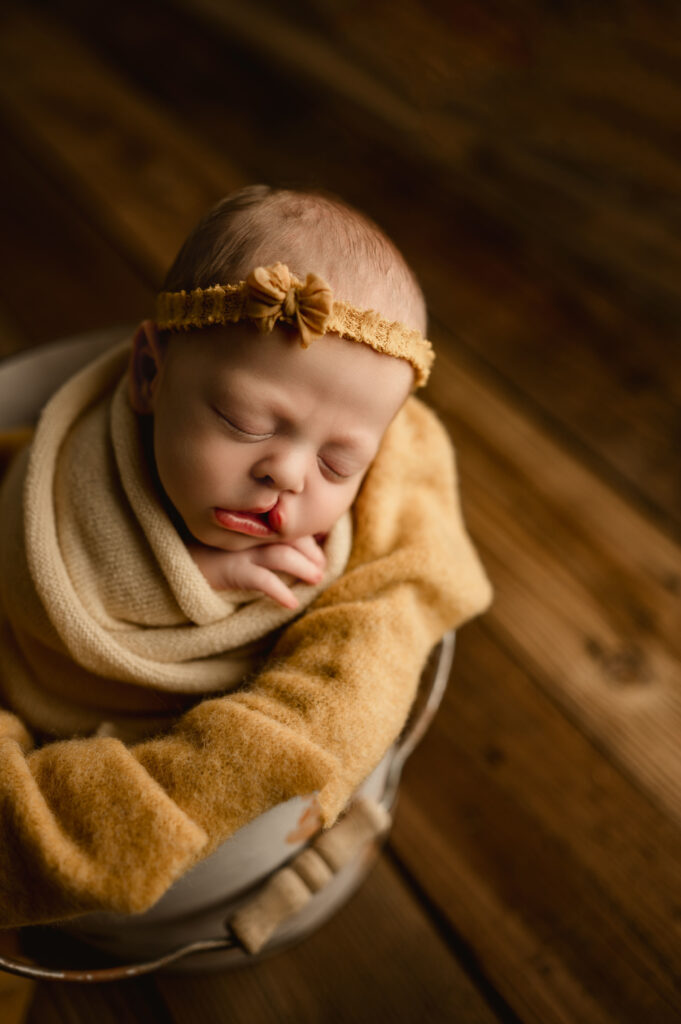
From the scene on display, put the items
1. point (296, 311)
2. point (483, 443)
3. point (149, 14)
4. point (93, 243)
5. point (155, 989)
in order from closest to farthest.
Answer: point (296, 311), point (155, 989), point (483, 443), point (93, 243), point (149, 14)

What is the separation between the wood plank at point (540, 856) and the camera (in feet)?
2.95

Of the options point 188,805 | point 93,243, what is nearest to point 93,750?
point 188,805

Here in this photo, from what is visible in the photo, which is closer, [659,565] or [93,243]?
[659,565]

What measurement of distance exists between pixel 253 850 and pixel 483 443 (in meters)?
0.80

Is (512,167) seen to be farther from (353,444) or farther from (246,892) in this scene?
(246,892)

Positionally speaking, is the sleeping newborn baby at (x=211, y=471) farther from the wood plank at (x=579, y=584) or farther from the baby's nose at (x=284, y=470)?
the wood plank at (x=579, y=584)

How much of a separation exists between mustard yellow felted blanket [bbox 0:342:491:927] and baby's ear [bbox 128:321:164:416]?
40 mm

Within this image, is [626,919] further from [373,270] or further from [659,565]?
[373,270]

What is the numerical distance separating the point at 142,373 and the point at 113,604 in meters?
0.23

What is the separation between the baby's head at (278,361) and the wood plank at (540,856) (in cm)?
48

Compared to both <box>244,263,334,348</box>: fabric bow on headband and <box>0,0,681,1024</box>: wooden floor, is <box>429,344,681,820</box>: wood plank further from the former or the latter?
<box>244,263,334,348</box>: fabric bow on headband

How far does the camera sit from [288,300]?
0.61 m

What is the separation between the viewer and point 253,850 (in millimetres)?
682

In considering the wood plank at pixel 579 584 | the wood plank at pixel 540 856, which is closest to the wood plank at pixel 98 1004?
the wood plank at pixel 540 856
